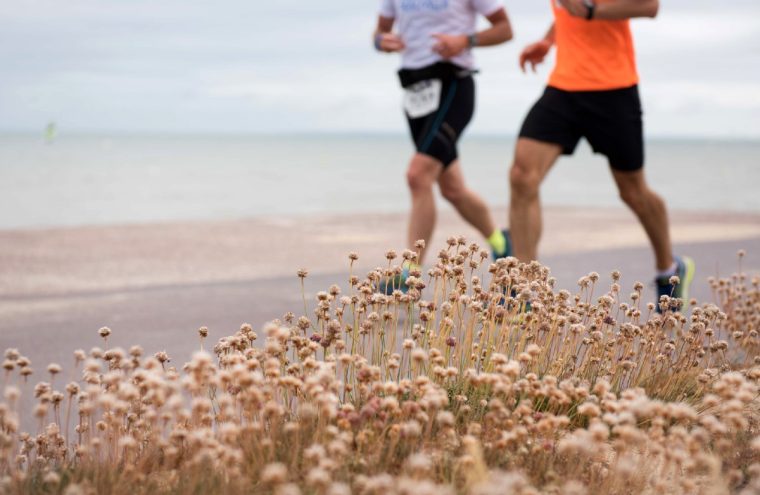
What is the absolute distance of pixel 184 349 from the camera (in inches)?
236

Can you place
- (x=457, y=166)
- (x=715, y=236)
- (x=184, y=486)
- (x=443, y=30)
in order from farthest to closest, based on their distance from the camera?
(x=715, y=236), (x=457, y=166), (x=443, y=30), (x=184, y=486)

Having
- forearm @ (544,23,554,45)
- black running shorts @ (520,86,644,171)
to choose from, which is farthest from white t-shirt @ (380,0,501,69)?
black running shorts @ (520,86,644,171)

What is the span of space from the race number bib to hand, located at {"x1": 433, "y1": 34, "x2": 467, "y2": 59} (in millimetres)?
273

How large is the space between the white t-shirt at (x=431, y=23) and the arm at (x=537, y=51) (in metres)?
0.49

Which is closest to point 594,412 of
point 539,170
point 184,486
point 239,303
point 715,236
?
point 184,486

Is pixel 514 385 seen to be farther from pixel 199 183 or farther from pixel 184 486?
pixel 199 183

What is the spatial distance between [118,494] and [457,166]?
5175mm

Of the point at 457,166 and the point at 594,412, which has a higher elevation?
the point at 457,166

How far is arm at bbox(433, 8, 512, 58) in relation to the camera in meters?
6.66

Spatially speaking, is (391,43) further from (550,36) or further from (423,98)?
(550,36)

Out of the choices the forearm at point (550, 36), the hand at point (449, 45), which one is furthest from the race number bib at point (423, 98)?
the forearm at point (550, 36)

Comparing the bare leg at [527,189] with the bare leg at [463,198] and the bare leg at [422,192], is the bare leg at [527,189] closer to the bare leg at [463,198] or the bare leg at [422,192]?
the bare leg at [422,192]

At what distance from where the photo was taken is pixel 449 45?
6.66m

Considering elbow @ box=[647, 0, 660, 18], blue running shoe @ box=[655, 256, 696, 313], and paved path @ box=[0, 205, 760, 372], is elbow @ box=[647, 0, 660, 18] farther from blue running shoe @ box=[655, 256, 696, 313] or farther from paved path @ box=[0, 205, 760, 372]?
paved path @ box=[0, 205, 760, 372]
